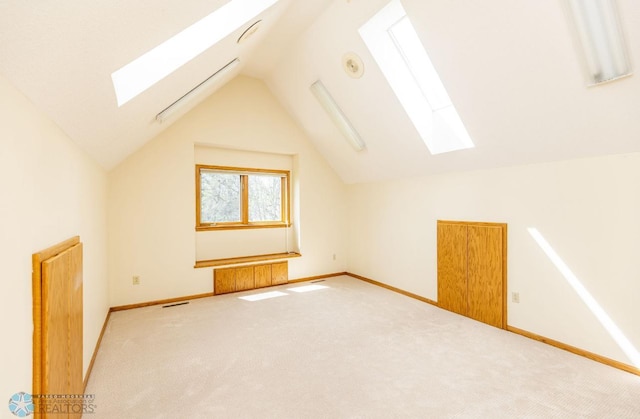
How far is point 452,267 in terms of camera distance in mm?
3686

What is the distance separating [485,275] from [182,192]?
402 cm

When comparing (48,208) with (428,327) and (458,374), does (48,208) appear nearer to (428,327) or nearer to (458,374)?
(458,374)

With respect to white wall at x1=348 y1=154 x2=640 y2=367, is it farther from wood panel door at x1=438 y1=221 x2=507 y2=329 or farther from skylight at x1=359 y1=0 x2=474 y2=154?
skylight at x1=359 y1=0 x2=474 y2=154

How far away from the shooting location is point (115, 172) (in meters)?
3.76

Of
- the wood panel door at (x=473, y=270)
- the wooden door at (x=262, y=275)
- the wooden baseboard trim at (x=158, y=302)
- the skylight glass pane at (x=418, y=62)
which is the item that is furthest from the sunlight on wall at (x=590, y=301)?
the wooden baseboard trim at (x=158, y=302)

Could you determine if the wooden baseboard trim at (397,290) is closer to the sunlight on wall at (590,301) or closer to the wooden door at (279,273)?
the wooden door at (279,273)

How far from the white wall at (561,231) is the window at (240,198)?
7.96 ft

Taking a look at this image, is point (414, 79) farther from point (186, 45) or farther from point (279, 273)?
point (279, 273)

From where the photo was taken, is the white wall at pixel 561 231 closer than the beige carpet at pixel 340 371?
No

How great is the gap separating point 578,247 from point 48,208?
381cm

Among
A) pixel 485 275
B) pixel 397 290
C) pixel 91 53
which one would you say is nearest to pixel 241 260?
pixel 397 290

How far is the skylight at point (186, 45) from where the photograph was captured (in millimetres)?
1954

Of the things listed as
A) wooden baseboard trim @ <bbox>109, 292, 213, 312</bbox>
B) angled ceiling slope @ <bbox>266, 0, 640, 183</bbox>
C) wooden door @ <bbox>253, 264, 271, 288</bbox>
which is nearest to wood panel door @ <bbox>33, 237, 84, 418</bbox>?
wooden baseboard trim @ <bbox>109, 292, 213, 312</bbox>

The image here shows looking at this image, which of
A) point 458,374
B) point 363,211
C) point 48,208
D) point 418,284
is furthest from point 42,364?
point 363,211
